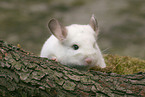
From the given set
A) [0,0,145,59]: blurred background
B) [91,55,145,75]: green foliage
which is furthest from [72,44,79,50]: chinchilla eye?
[0,0,145,59]: blurred background

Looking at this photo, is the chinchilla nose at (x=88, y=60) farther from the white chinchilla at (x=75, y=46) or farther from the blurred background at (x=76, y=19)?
the blurred background at (x=76, y=19)

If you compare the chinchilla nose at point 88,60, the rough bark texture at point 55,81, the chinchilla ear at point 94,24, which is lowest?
the rough bark texture at point 55,81

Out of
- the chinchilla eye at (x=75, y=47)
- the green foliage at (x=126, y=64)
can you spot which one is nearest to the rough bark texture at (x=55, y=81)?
the chinchilla eye at (x=75, y=47)

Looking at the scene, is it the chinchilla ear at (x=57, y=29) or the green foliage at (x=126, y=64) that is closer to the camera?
the chinchilla ear at (x=57, y=29)

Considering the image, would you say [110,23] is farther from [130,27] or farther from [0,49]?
[0,49]

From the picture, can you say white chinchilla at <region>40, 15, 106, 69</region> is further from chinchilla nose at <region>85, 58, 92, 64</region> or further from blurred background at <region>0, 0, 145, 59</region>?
blurred background at <region>0, 0, 145, 59</region>

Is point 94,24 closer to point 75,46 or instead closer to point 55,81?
point 75,46

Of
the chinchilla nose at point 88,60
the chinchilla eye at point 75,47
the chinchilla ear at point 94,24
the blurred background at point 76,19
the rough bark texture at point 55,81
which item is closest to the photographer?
the rough bark texture at point 55,81
